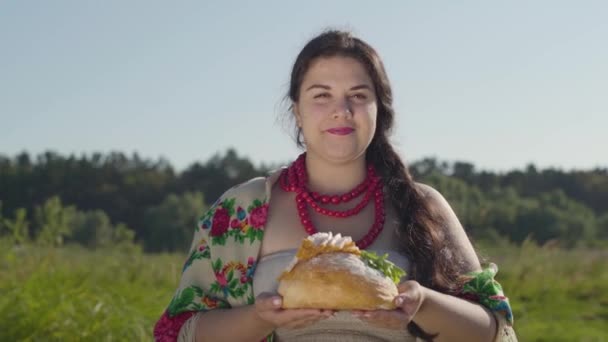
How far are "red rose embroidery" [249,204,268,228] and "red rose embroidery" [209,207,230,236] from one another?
0.42 ft

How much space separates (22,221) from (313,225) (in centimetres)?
483

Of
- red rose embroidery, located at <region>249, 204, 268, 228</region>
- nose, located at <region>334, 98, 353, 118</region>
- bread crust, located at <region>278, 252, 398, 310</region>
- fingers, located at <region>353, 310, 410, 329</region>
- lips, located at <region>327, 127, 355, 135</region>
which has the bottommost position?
fingers, located at <region>353, 310, 410, 329</region>

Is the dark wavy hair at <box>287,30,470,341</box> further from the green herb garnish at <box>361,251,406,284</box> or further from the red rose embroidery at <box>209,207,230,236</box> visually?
the red rose embroidery at <box>209,207,230,236</box>

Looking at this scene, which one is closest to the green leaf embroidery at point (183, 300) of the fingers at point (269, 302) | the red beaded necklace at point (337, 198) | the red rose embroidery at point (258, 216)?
the red rose embroidery at point (258, 216)

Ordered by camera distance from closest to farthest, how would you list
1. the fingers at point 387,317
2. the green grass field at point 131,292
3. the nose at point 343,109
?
the fingers at point 387,317 → the nose at point 343,109 → the green grass field at point 131,292

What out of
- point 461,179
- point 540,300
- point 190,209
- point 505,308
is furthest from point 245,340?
point 190,209

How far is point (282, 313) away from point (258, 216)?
0.70 meters

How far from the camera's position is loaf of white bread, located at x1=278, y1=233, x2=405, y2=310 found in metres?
2.42

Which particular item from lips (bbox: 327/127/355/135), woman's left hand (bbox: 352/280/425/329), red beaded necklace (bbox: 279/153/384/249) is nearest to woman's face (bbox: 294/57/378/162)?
lips (bbox: 327/127/355/135)

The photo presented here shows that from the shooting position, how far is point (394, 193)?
3.13m

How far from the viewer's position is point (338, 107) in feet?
9.31

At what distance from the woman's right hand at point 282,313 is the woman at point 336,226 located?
0.16 metres

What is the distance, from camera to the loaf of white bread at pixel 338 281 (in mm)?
2422

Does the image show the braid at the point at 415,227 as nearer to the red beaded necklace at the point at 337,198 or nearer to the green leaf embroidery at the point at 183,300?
the red beaded necklace at the point at 337,198
